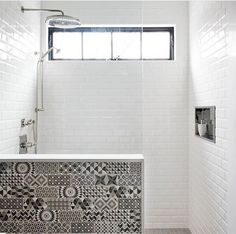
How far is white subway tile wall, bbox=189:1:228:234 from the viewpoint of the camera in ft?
7.98

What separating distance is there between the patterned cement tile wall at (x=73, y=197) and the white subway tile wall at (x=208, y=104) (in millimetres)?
828

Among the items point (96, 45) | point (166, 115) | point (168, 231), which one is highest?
point (96, 45)

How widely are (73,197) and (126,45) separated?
181cm

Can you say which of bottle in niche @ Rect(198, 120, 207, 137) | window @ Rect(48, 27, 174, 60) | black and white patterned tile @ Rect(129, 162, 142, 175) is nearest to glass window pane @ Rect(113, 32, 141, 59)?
window @ Rect(48, 27, 174, 60)

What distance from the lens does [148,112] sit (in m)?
3.70

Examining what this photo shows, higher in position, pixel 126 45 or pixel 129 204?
pixel 126 45

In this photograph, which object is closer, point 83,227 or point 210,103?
point 83,227

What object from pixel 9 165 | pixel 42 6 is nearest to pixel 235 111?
pixel 9 165

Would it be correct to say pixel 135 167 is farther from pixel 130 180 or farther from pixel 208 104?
pixel 208 104

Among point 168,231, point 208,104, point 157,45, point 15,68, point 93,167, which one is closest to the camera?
point 93,167

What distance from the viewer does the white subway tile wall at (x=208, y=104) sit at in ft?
7.98

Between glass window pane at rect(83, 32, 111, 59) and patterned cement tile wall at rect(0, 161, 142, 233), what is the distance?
153 cm

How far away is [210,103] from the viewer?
9.21 ft

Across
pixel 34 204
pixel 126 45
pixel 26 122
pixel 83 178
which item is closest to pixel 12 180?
pixel 34 204
